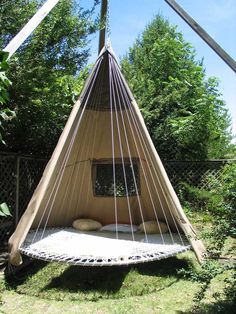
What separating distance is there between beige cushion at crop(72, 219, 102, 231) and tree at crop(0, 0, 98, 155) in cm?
131

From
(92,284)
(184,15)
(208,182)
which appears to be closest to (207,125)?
(208,182)

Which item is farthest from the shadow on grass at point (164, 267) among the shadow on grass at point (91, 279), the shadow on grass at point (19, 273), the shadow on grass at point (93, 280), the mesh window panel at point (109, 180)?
the mesh window panel at point (109, 180)

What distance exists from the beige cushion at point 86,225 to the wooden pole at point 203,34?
9.32 ft

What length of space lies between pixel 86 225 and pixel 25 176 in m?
1.07

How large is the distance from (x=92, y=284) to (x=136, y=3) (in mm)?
2923

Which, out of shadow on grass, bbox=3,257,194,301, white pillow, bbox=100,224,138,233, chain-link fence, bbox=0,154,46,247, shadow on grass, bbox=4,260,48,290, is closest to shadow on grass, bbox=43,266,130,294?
shadow on grass, bbox=3,257,194,301

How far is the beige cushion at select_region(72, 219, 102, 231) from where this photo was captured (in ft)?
15.7

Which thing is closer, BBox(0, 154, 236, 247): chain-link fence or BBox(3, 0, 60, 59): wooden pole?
BBox(3, 0, 60, 59): wooden pole

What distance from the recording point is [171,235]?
409 cm

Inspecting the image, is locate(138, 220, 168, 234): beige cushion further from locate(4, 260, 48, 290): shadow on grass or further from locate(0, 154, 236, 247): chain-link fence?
locate(0, 154, 236, 247): chain-link fence

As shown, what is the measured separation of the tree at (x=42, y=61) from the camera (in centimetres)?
378

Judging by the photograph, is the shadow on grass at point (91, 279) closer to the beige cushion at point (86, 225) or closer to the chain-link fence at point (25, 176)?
the beige cushion at point (86, 225)

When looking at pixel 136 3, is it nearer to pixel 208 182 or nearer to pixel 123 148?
pixel 123 148

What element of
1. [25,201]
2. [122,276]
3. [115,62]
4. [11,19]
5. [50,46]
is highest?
[11,19]
